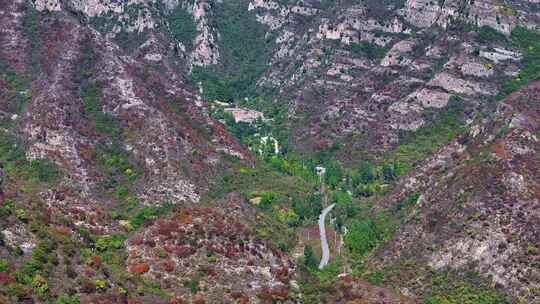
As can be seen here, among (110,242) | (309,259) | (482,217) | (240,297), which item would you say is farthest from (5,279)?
(482,217)

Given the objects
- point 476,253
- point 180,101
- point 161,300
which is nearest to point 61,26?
point 180,101

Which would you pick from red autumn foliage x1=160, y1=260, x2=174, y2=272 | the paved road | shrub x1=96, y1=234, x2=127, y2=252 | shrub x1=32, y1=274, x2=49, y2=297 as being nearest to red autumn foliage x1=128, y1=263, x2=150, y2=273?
red autumn foliage x1=160, y1=260, x2=174, y2=272

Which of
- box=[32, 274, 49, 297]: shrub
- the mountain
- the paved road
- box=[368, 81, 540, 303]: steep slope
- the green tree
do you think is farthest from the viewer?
the paved road

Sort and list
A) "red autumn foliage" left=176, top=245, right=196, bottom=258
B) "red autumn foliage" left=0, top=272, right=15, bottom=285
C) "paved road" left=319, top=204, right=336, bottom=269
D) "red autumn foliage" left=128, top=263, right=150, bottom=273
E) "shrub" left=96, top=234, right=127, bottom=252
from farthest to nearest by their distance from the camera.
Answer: "paved road" left=319, top=204, right=336, bottom=269, "shrub" left=96, top=234, right=127, bottom=252, "red autumn foliage" left=176, top=245, right=196, bottom=258, "red autumn foliage" left=128, top=263, right=150, bottom=273, "red autumn foliage" left=0, top=272, right=15, bottom=285

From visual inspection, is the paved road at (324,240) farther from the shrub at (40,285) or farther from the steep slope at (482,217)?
the shrub at (40,285)

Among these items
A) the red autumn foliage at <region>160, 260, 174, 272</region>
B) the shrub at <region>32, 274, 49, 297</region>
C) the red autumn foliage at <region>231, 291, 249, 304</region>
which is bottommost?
the red autumn foliage at <region>231, 291, 249, 304</region>

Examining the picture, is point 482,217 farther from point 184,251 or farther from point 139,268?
point 139,268

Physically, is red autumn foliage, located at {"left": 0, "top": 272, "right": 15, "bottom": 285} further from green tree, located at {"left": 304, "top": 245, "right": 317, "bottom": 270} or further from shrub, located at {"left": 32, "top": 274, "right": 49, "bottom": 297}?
green tree, located at {"left": 304, "top": 245, "right": 317, "bottom": 270}

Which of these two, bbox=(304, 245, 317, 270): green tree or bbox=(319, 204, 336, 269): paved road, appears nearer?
bbox=(304, 245, 317, 270): green tree
